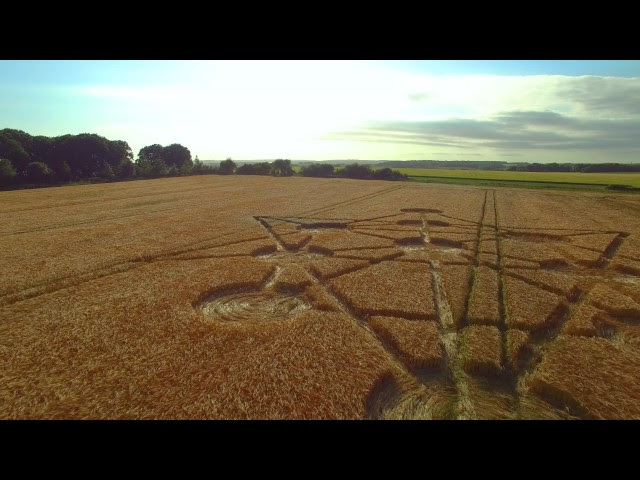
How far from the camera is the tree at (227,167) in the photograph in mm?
87938

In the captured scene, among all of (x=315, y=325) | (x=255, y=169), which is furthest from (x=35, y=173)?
(x=315, y=325)

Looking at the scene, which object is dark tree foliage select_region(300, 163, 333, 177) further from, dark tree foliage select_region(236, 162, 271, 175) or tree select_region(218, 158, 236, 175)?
tree select_region(218, 158, 236, 175)

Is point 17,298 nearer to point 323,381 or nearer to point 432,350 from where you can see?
point 323,381

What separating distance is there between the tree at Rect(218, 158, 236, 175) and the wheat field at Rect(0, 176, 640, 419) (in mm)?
72027

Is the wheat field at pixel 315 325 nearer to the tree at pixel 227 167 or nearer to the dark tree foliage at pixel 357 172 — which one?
the dark tree foliage at pixel 357 172

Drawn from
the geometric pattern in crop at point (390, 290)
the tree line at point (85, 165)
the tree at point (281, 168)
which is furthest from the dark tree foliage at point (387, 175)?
the geometric pattern in crop at point (390, 290)

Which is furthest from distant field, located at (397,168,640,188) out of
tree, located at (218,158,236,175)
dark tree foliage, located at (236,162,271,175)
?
tree, located at (218,158,236,175)

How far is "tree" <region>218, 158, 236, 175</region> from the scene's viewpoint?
87938 mm

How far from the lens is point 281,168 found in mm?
91938

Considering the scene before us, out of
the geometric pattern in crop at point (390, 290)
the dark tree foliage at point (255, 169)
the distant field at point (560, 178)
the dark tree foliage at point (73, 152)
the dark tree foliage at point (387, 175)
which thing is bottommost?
the geometric pattern in crop at point (390, 290)
